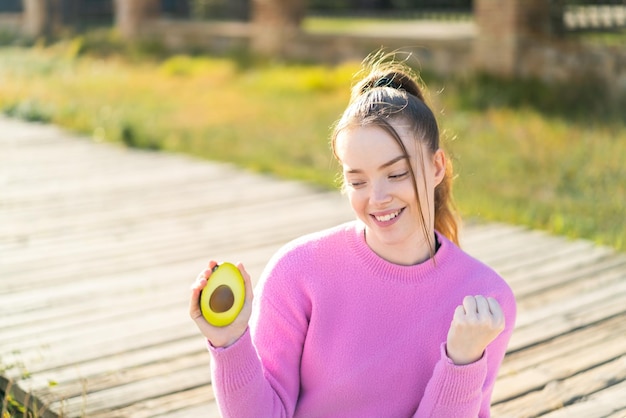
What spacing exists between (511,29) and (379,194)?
957 cm

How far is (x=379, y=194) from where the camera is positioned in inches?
90.6

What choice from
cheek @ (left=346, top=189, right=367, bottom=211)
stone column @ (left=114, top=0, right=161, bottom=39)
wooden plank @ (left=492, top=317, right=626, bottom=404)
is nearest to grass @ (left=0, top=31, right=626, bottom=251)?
cheek @ (left=346, top=189, right=367, bottom=211)

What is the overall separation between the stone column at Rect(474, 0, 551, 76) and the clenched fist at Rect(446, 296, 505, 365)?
31.4 ft

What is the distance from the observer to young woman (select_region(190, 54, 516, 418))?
231 cm

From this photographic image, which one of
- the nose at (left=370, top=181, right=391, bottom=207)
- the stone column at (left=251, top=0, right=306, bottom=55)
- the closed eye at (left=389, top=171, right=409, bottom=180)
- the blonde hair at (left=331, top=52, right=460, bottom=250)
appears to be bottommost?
the stone column at (left=251, top=0, right=306, bottom=55)

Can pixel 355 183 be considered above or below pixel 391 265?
above

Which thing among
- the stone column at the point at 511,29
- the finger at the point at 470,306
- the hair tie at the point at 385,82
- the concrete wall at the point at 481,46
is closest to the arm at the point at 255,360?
the finger at the point at 470,306

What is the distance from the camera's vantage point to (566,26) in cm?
1150

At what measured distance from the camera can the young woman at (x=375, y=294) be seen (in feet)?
7.57

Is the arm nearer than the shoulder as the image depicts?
Yes

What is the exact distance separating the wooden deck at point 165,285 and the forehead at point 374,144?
1.33 meters

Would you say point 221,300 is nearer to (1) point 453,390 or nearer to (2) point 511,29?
(1) point 453,390

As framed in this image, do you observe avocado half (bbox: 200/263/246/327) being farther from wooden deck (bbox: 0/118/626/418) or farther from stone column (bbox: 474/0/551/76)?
stone column (bbox: 474/0/551/76)

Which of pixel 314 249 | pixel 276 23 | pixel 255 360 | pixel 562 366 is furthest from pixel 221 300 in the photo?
pixel 276 23
